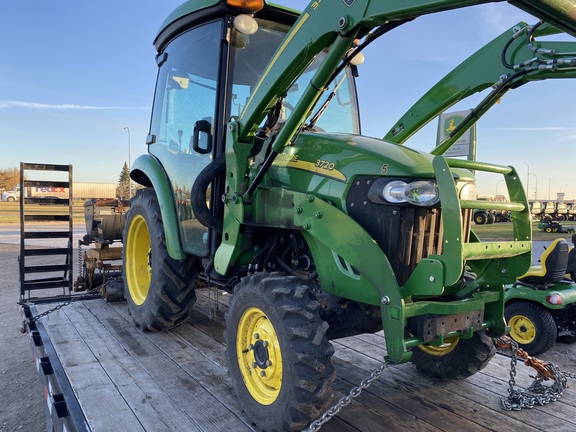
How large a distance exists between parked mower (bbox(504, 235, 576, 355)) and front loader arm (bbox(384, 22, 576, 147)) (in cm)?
299

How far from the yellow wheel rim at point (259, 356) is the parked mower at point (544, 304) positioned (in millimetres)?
3956

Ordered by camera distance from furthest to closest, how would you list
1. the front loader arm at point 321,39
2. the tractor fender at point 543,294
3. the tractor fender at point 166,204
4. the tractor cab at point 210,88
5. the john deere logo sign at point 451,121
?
1. the tractor fender at point 543,294
2. the john deere logo sign at point 451,121
3. the tractor fender at point 166,204
4. the tractor cab at point 210,88
5. the front loader arm at point 321,39

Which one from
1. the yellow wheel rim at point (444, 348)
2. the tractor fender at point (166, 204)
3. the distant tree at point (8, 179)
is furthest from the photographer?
the distant tree at point (8, 179)

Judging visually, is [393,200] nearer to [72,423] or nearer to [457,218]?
[457,218]

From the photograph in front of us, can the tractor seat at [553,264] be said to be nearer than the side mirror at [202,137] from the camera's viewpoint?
No

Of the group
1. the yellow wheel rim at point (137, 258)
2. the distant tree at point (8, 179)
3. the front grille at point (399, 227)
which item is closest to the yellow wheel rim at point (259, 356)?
the front grille at point (399, 227)

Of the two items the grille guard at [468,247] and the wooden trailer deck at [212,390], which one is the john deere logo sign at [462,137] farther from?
the wooden trailer deck at [212,390]

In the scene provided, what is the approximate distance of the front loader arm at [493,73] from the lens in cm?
293

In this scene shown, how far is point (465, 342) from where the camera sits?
10.3ft

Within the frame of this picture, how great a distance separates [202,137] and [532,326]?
14.6 ft

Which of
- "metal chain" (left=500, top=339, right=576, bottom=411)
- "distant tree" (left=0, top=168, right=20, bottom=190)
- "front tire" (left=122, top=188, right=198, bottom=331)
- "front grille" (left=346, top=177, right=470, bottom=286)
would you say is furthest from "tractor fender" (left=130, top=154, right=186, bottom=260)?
"distant tree" (left=0, top=168, right=20, bottom=190)

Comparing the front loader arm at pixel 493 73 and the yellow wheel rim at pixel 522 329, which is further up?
the front loader arm at pixel 493 73

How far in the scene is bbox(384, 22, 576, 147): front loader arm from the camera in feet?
9.62

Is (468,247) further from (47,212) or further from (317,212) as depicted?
(47,212)
